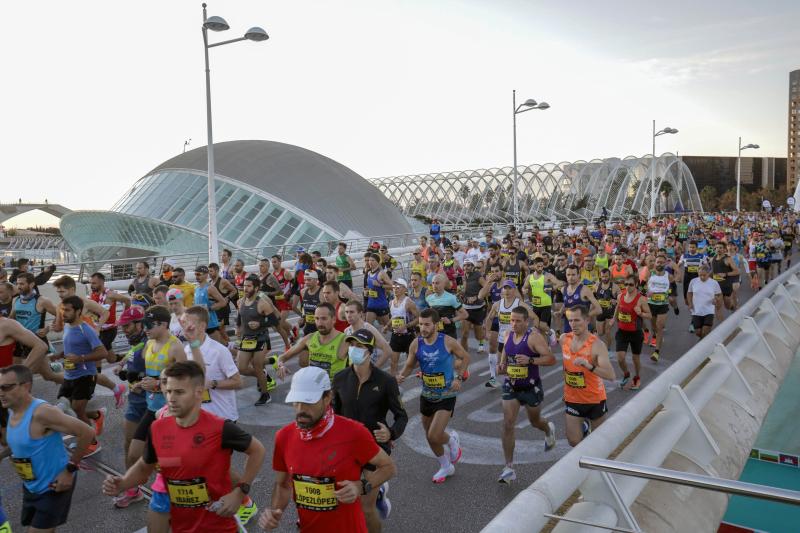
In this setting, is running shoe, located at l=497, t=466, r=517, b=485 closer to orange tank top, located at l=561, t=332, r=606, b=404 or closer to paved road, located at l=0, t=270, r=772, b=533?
paved road, located at l=0, t=270, r=772, b=533

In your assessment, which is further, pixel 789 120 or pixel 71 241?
pixel 789 120

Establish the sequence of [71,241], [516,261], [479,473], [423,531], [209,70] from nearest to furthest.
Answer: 1. [423,531]
2. [479,473]
3. [516,261]
4. [209,70]
5. [71,241]

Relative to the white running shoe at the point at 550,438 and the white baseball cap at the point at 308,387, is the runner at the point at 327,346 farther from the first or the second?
the white baseball cap at the point at 308,387

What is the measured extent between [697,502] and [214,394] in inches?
152

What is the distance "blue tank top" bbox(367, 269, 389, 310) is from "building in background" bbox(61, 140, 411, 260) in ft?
61.1

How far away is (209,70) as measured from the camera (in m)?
16.3

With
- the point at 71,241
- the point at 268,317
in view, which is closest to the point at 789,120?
the point at 71,241

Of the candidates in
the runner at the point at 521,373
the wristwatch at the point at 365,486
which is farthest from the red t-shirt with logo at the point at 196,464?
the runner at the point at 521,373

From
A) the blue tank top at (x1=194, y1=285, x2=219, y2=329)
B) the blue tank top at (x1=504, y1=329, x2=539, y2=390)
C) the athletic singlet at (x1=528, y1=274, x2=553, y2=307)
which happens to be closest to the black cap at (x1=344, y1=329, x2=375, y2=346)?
the blue tank top at (x1=504, y1=329, x2=539, y2=390)

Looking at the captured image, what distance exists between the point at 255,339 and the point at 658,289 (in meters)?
7.33

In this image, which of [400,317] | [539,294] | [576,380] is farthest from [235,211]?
[576,380]

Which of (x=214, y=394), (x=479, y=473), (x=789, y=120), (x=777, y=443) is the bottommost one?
(x=777, y=443)

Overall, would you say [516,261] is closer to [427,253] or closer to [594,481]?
[427,253]

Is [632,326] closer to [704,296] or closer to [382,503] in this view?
[704,296]
